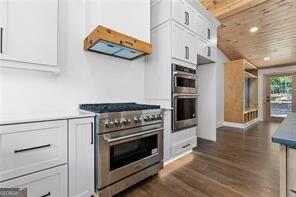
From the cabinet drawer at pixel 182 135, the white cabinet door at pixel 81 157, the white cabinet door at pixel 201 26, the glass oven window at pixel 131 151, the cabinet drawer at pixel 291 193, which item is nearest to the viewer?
the cabinet drawer at pixel 291 193

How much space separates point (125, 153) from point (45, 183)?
78cm

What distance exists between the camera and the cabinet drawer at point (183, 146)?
2.66 meters

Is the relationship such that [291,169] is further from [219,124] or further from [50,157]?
[219,124]

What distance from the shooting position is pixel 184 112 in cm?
290

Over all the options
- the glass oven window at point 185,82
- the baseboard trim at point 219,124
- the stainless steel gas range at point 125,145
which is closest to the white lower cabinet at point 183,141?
the stainless steel gas range at point 125,145

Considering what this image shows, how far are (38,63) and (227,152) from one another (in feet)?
10.6

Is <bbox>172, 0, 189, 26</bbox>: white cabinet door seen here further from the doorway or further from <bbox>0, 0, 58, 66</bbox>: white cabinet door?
the doorway

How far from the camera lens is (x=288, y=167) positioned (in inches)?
32.7

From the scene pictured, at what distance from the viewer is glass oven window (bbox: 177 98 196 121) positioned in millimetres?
2768

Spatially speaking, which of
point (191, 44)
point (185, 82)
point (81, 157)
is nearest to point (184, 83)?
point (185, 82)

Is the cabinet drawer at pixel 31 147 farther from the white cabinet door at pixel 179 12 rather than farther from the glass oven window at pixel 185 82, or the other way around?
the white cabinet door at pixel 179 12

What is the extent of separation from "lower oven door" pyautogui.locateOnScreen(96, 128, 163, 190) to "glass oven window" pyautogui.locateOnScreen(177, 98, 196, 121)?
683 millimetres

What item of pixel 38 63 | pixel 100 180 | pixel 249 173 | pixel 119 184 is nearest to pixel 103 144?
pixel 100 180

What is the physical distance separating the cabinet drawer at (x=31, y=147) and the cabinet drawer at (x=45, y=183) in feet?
0.14
